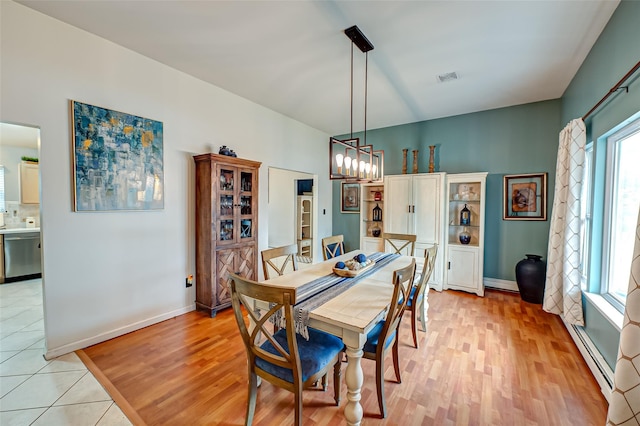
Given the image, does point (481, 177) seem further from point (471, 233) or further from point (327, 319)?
point (327, 319)

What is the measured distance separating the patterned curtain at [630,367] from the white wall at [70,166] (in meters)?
3.56

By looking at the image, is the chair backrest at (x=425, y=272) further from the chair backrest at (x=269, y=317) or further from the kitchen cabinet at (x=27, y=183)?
the kitchen cabinet at (x=27, y=183)

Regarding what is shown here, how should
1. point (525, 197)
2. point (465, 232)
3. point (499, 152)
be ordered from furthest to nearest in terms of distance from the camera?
point (465, 232), point (499, 152), point (525, 197)

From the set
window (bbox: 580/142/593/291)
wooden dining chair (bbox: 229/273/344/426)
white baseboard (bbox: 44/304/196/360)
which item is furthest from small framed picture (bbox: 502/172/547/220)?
white baseboard (bbox: 44/304/196/360)

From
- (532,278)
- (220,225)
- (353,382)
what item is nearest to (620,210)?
(532,278)

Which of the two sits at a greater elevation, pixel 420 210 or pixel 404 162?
pixel 404 162

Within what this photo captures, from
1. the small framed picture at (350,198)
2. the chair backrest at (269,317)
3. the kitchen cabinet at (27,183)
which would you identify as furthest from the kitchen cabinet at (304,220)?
the kitchen cabinet at (27,183)

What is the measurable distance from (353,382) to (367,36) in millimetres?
2683

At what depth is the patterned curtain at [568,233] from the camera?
2.57 m

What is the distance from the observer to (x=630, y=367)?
1.17 m

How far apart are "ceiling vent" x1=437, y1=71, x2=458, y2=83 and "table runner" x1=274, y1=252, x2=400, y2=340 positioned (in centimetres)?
234

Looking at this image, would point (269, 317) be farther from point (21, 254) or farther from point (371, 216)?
point (21, 254)

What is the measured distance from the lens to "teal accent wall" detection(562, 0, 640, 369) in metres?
1.76

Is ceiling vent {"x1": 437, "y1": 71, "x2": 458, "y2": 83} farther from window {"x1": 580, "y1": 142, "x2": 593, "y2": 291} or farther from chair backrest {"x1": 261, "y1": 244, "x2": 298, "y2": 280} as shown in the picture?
chair backrest {"x1": 261, "y1": 244, "x2": 298, "y2": 280}
